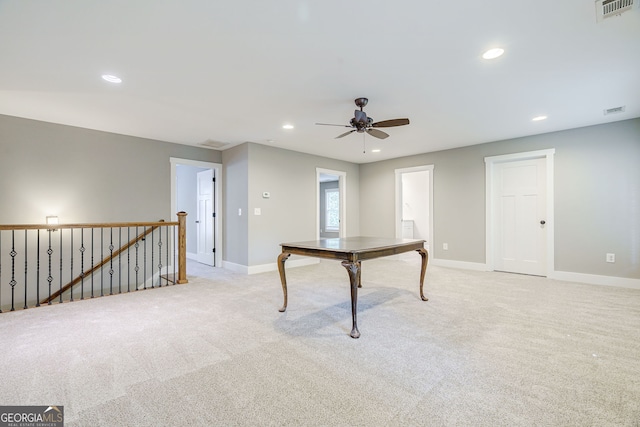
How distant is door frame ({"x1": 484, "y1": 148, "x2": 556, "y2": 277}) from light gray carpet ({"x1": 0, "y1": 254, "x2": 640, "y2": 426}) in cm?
119

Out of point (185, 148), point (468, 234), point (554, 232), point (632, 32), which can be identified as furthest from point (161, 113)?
point (554, 232)

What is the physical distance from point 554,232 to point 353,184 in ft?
13.3

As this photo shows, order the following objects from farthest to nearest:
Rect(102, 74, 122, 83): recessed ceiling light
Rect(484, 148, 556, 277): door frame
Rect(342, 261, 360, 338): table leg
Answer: Rect(484, 148, 556, 277): door frame, Rect(102, 74, 122, 83): recessed ceiling light, Rect(342, 261, 360, 338): table leg

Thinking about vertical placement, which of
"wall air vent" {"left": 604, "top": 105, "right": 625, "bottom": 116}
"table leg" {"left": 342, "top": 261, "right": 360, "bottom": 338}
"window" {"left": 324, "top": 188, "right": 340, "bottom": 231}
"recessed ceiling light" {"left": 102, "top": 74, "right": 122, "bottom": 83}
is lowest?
"table leg" {"left": 342, "top": 261, "right": 360, "bottom": 338}

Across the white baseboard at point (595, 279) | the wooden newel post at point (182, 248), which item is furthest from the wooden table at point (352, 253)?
the white baseboard at point (595, 279)

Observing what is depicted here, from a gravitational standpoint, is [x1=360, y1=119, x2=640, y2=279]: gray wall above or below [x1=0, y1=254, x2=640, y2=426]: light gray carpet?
above

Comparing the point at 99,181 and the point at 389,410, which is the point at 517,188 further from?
the point at 99,181

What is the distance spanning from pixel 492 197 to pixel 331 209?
17.7ft

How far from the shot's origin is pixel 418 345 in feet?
7.48

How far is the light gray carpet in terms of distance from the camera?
59.9 inches

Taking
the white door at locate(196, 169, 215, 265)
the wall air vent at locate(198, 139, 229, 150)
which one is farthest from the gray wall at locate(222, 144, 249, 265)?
the white door at locate(196, 169, 215, 265)

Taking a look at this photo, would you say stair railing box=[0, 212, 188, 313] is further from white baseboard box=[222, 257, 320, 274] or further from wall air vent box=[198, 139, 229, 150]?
wall air vent box=[198, 139, 229, 150]

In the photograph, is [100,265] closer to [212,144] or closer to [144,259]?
[144,259]

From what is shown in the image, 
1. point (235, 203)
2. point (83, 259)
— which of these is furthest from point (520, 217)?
point (83, 259)
